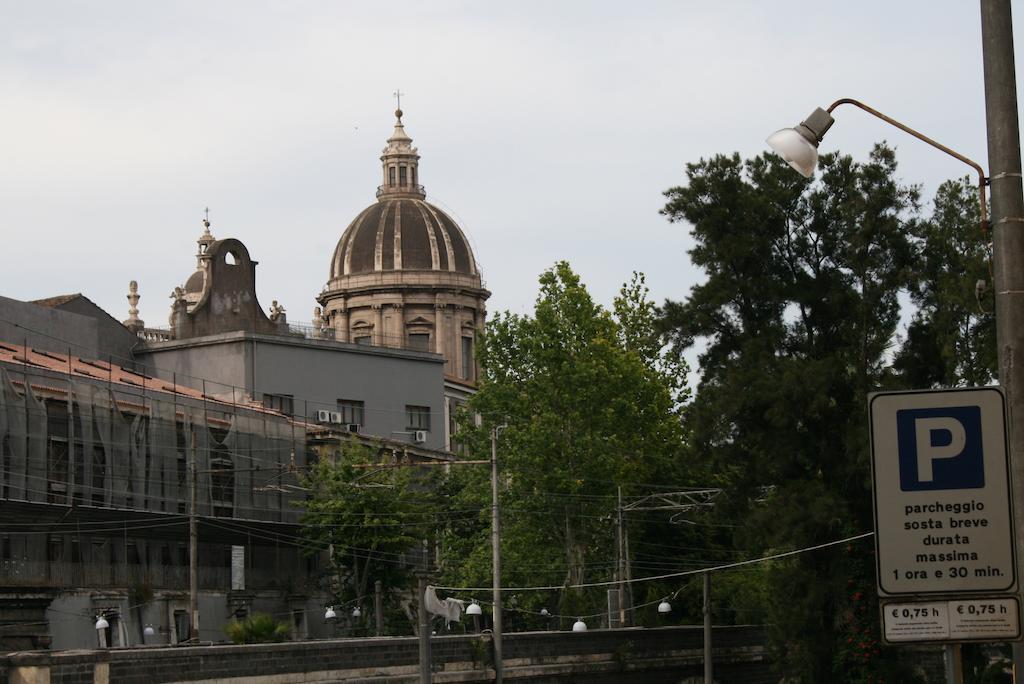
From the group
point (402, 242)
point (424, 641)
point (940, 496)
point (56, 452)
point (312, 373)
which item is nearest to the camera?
point (940, 496)

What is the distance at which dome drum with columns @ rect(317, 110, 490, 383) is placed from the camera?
11412cm

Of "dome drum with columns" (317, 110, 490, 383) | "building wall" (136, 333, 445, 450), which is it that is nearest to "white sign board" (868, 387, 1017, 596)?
"building wall" (136, 333, 445, 450)

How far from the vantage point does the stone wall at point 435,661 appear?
31016 mm

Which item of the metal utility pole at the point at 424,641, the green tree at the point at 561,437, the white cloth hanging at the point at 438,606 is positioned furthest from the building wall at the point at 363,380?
the metal utility pole at the point at 424,641

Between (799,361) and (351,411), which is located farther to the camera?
(351,411)

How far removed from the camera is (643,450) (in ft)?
217

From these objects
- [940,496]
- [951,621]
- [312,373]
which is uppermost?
[312,373]

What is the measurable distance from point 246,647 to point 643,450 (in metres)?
33.4

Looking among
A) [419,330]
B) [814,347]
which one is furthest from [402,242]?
[814,347]

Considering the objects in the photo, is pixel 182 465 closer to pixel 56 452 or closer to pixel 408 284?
pixel 56 452

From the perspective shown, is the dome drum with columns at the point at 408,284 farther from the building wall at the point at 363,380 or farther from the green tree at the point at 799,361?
the green tree at the point at 799,361

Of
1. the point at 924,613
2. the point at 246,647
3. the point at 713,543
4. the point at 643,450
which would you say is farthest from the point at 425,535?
the point at 924,613

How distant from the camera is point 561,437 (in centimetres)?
6444

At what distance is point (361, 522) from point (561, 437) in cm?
805
